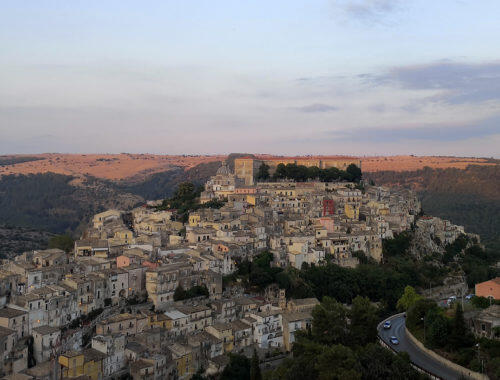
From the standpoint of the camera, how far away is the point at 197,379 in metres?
29.2

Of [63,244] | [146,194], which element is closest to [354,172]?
[63,244]

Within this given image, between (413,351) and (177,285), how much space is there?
14.8m

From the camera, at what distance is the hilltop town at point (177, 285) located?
2836cm

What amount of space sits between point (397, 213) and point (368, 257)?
10.0 m

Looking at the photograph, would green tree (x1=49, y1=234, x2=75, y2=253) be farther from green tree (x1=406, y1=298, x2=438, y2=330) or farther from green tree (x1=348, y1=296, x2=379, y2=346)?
green tree (x1=406, y1=298, x2=438, y2=330)

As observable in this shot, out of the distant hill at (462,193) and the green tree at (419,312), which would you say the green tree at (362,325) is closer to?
the green tree at (419,312)

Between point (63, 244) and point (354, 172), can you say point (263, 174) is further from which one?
point (63, 244)

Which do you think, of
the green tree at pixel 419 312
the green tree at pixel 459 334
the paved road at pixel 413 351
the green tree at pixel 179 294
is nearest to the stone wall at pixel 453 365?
the paved road at pixel 413 351

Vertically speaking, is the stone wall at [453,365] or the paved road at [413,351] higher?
the stone wall at [453,365]

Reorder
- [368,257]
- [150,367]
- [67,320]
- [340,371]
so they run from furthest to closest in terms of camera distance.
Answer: [368,257] < [67,320] < [150,367] < [340,371]

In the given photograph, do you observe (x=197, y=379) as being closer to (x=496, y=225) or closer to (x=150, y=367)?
(x=150, y=367)

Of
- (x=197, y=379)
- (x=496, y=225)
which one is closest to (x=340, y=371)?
(x=197, y=379)

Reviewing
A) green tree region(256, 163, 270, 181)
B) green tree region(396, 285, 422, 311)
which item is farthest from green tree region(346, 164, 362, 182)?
green tree region(396, 285, 422, 311)

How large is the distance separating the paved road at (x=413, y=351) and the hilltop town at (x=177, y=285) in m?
5.22
